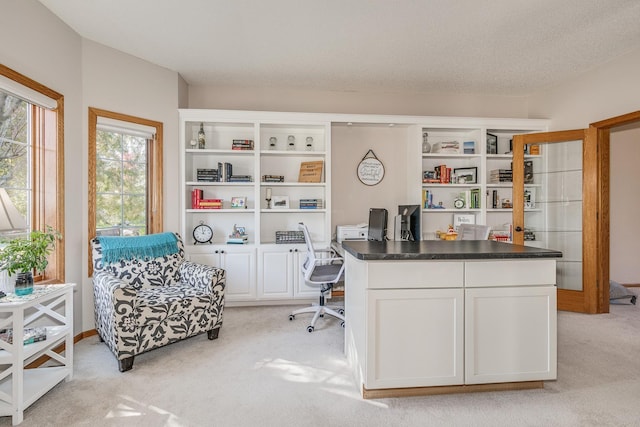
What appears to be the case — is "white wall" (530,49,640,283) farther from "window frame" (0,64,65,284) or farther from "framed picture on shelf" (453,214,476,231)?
"window frame" (0,64,65,284)

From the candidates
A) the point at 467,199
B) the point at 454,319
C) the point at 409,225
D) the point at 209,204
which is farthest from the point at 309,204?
the point at 454,319

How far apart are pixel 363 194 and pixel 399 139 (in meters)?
0.87

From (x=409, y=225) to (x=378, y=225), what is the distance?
0.31 m

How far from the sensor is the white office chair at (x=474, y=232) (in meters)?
2.90

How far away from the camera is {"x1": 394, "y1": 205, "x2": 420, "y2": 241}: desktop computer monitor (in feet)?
11.0

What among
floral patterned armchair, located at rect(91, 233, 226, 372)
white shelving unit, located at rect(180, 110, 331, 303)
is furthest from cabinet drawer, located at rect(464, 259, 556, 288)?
white shelving unit, located at rect(180, 110, 331, 303)

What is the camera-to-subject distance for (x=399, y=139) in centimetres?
450

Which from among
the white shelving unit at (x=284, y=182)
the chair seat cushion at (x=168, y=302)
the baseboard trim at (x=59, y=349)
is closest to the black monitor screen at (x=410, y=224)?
the white shelving unit at (x=284, y=182)

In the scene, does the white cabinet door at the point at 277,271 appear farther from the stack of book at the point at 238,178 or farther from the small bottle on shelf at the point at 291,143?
the small bottle on shelf at the point at 291,143

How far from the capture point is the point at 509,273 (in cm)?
200

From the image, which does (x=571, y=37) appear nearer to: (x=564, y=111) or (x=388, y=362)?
(x=564, y=111)

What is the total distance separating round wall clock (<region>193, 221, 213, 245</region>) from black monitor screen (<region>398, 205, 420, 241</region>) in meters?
2.18

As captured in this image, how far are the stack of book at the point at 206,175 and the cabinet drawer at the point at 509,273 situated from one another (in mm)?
2944

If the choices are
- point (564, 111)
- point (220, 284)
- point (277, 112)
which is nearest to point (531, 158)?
point (564, 111)
